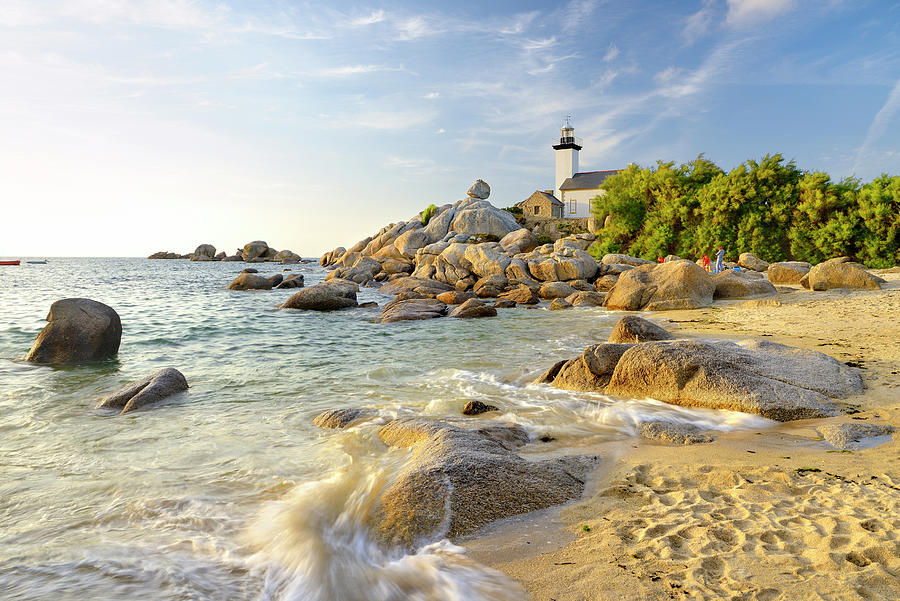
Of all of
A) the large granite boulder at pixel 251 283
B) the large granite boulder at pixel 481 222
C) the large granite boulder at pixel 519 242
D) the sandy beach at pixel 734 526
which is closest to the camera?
the sandy beach at pixel 734 526

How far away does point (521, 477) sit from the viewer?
3881 mm

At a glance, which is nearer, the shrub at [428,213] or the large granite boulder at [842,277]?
the large granite boulder at [842,277]

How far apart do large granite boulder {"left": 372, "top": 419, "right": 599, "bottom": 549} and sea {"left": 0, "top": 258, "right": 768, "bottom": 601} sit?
165 mm

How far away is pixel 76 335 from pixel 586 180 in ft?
183

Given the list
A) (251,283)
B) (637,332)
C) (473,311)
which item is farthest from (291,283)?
(637,332)

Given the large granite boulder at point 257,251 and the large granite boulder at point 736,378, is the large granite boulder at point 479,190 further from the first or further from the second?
the large granite boulder at point 257,251

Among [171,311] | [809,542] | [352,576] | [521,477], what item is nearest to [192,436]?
[352,576]

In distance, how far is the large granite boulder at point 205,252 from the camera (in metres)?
103

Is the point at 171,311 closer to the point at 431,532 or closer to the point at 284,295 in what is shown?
the point at 284,295

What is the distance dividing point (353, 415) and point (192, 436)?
1.89 meters

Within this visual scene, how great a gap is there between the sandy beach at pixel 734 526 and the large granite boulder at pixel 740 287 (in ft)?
44.7

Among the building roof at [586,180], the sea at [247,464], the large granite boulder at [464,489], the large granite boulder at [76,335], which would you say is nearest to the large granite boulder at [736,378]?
the sea at [247,464]

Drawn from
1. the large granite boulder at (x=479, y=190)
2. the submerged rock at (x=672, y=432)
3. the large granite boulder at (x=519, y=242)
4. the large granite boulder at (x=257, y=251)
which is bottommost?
the submerged rock at (x=672, y=432)

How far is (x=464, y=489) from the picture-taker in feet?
12.0
